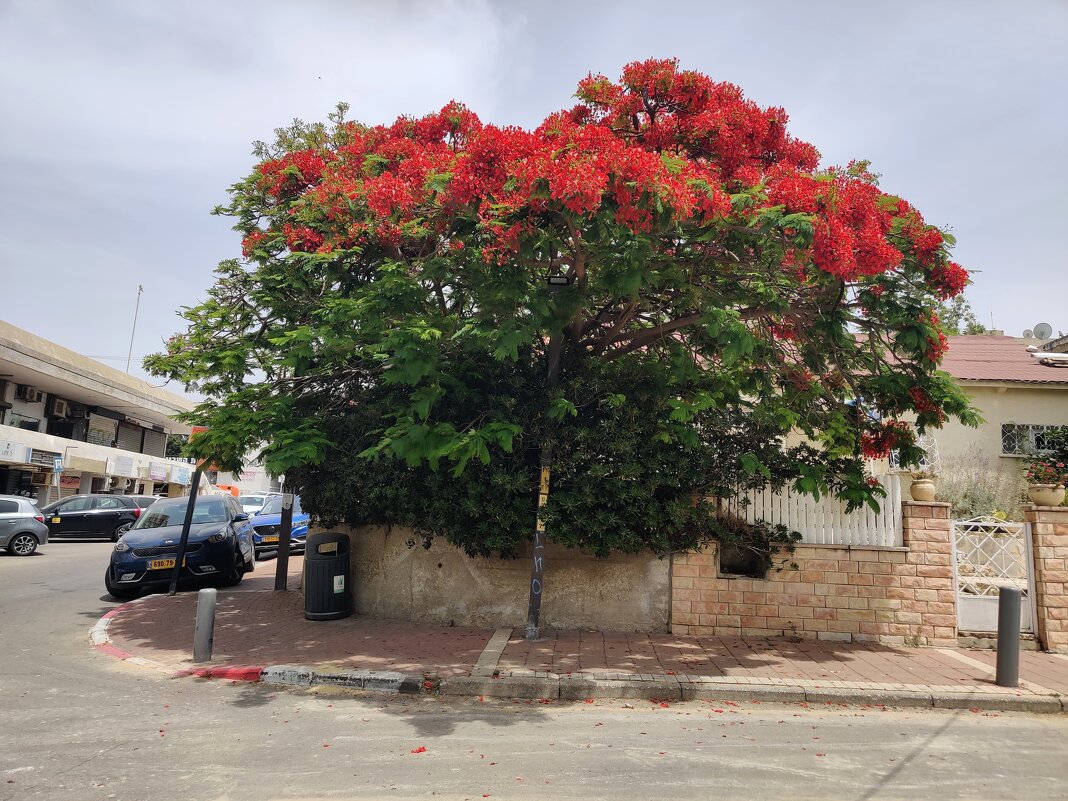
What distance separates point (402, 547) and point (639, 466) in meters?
3.71

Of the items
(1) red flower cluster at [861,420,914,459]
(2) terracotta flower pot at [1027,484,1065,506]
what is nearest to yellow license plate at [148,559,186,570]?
(1) red flower cluster at [861,420,914,459]

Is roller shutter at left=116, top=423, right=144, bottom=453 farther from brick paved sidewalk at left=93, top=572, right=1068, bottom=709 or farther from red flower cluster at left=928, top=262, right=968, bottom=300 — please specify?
red flower cluster at left=928, top=262, right=968, bottom=300

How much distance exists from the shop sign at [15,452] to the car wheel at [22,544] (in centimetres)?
1062

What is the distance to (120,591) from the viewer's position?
12.2 m

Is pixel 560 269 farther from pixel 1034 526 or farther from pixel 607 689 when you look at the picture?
pixel 1034 526

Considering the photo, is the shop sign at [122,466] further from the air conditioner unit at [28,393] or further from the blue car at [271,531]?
the blue car at [271,531]

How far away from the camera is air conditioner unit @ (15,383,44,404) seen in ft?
98.0

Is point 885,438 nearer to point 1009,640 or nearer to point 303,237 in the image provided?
point 1009,640

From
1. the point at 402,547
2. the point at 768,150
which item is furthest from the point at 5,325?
the point at 768,150

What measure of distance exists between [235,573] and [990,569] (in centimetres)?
1286

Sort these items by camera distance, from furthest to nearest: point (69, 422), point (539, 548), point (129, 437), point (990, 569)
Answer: point (129, 437), point (69, 422), point (990, 569), point (539, 548)

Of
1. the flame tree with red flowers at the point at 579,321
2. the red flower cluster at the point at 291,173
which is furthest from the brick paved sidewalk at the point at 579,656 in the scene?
the red flower cluster at the point at 291,173

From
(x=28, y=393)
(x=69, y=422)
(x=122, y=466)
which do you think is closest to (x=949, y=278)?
(x=28, y=393)

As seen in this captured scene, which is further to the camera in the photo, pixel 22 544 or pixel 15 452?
pixel 15 452
